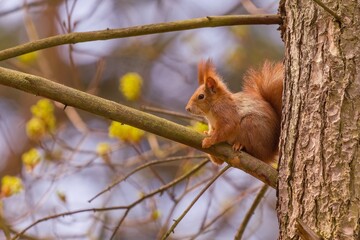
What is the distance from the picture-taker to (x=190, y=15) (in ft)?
19.4

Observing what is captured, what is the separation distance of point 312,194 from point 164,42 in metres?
4.30

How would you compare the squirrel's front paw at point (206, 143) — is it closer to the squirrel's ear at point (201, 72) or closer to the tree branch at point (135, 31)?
the tree branch at point (135, 31)

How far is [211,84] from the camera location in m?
2.72

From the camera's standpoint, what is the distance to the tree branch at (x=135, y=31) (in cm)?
198

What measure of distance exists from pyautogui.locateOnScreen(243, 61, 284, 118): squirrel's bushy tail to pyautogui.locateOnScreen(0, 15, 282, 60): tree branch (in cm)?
33

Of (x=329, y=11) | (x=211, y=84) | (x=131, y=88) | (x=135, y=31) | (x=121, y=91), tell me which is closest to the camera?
(x=329, y=11)

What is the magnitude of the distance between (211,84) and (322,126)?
0.92 metres

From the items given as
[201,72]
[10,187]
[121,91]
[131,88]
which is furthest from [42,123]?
[121,91]

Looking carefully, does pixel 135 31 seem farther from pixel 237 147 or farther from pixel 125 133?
pixel 125 133

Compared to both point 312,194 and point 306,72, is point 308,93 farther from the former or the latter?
point 312,194

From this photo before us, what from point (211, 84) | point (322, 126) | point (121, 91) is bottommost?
point (322, 126)

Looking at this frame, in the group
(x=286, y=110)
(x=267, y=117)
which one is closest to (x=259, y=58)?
(x=267, y=117)

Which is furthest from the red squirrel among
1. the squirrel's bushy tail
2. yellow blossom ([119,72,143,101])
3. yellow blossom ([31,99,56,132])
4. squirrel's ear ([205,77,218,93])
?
yellow blossom ([31,99,56,132])

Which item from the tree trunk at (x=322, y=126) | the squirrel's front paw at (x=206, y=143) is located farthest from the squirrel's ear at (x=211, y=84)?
the tree trunk at (x=322, y=126)
